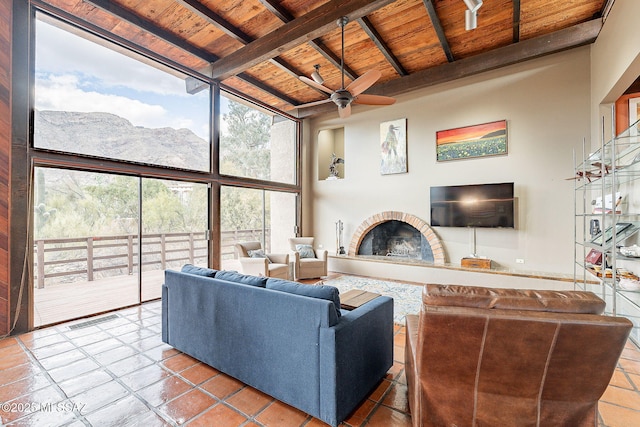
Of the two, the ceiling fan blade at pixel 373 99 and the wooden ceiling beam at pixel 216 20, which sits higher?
the wooden ceiling beam at pixel 216 20

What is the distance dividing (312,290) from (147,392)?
1.55 metres

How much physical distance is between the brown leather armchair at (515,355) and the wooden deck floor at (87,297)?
455cm

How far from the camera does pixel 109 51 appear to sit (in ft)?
13.8

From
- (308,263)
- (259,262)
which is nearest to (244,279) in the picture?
(259,262)

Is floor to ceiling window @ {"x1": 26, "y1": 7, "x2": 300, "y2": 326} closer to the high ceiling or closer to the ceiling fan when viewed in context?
the high ceiling

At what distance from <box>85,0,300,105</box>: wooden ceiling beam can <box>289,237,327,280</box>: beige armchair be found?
3572 mm

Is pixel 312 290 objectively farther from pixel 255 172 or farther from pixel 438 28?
pixel 255 172

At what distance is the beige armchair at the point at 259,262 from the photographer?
5039 mm

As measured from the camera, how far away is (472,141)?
5.33 m

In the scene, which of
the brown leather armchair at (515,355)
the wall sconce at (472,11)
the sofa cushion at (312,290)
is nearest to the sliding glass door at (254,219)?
the sofa cushion at (312,290)

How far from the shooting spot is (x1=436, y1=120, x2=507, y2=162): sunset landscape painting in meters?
5.08

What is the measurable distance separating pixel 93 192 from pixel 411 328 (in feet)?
14.7

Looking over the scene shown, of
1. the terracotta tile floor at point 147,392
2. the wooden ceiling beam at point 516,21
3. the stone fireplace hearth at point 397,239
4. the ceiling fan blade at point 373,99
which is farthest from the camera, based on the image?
the stone fireplace hearth at point 397,239

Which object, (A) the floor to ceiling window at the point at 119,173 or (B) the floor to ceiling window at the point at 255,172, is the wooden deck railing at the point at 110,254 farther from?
(B) the floor to ceiling window at the point at 255,172
